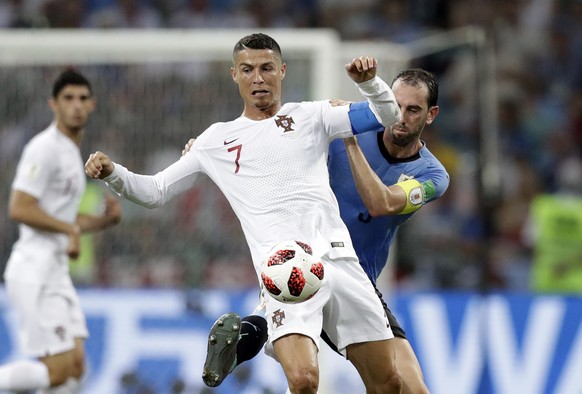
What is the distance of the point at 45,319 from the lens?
9.12 m

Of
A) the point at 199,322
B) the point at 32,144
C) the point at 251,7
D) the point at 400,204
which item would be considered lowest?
the point at 199,322

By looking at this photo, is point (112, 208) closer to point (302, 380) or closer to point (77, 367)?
point (77, 367)

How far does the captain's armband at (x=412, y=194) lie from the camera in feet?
23.0

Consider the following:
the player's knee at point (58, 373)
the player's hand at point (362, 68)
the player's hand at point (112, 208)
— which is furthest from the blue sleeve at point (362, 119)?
the player's knee at point (58, 373)

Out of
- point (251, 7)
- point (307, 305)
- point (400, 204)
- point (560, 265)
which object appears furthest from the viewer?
point (251, 7)

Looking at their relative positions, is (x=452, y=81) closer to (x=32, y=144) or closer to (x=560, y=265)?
(x=560, y=265)

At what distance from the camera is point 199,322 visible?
11.1 m

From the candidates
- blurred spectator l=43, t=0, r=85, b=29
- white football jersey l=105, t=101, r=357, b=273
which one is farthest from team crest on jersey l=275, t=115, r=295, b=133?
blurred spectator l=43, t=0, r=85, b=29

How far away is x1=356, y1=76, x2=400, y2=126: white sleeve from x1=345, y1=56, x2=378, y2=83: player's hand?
0.16ft

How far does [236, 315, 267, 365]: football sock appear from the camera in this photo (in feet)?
22.3

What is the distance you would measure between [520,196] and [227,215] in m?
3.75

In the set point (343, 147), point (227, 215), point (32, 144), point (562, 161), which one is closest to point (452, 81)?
point (562, 161)

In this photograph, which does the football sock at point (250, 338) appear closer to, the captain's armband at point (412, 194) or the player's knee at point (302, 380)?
the player's knee at point (302, 380)

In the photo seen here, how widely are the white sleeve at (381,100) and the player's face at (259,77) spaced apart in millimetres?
492
